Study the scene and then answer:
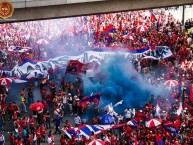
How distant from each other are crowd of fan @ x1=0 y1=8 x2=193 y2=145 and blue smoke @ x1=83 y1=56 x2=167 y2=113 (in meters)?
0.61

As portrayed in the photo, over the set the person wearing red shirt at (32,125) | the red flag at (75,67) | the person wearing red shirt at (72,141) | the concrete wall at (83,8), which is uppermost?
the concrete wall at (83,8)

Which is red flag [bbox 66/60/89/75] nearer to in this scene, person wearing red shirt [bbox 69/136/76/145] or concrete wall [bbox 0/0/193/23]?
concrete wall [bbox 0/0/193/23]

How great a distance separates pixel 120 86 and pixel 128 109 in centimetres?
273

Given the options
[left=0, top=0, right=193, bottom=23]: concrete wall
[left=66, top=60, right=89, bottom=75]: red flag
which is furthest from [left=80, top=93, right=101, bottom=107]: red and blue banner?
[left=0, top=0, right=193, bottom=23]: concrete wall

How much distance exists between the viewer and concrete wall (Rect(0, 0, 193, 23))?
27.0 meters

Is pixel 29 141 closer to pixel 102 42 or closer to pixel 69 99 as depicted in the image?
pixel 69 99

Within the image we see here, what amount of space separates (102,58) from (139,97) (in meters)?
4.36

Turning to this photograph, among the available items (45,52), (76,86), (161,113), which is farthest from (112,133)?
(45,52)

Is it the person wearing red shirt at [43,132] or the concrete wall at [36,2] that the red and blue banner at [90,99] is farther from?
the concrete wall at [36,2]

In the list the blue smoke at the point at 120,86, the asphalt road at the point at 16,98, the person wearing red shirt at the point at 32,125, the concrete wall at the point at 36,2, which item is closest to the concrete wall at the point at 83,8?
the concrete wall at the point at 36,2

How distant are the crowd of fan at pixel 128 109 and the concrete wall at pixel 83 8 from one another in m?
5.08

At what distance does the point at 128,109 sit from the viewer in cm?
2991

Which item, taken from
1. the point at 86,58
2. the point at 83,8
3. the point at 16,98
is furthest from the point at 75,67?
the point at 83,8

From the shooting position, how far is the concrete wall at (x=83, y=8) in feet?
88.5
